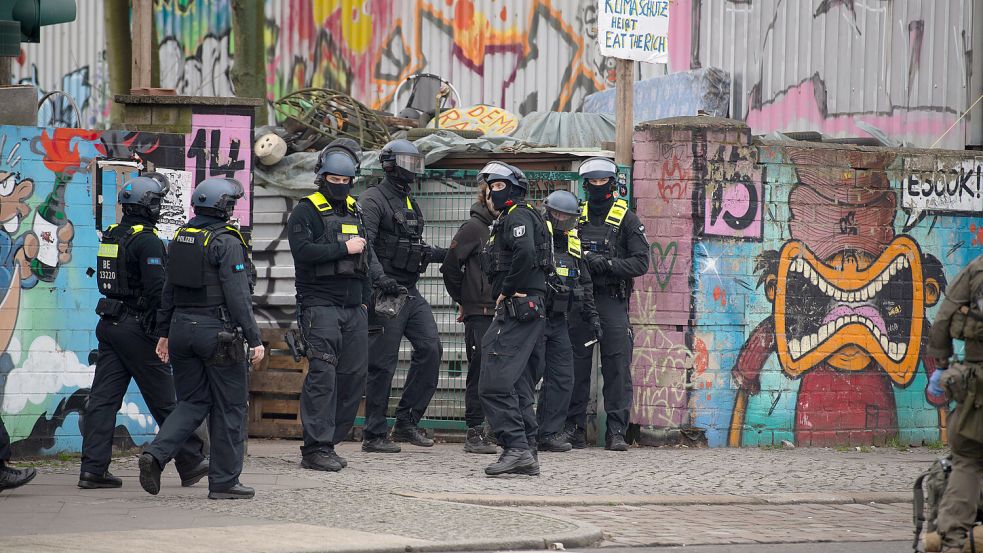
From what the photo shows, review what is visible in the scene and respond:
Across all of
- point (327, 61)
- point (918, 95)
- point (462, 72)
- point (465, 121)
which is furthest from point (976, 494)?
point (327, 61)

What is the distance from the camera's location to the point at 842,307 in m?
12.0

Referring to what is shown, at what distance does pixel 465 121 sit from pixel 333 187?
5.98 m

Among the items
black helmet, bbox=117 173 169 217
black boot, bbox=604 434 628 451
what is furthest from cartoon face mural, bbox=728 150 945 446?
black helmet, bbox=117 173 169 217

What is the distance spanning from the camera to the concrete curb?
834cm

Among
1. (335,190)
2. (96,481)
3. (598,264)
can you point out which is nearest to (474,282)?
(598,264)

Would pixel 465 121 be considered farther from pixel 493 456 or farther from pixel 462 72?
pixel 493 456

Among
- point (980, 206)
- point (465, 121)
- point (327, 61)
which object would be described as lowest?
point (980, 206)

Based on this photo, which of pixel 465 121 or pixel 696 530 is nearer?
pixel 696 530

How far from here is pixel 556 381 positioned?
35.1 ft

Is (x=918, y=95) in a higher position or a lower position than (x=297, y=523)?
higher

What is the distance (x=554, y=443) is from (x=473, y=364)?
3.02 feet

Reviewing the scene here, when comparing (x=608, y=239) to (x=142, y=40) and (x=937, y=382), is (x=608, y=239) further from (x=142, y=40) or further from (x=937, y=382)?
(x=937, y=382)

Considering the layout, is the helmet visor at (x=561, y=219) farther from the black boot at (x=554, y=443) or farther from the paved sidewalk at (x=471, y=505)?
the paved sidewalk at (x=471, y=505)

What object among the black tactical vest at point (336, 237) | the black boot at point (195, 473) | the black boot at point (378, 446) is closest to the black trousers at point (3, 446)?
the black boot at point (195, 473)
